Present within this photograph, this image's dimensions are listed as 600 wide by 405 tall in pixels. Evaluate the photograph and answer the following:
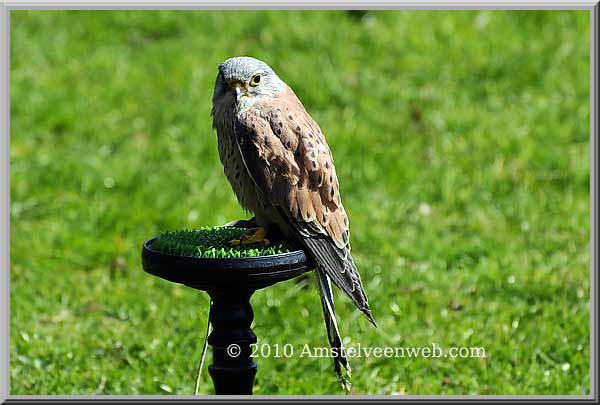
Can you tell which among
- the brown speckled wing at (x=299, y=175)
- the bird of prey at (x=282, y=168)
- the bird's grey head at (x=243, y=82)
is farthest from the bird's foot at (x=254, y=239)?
the bird's grey head at (x=243, y=82)

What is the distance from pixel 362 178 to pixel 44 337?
8.19ft

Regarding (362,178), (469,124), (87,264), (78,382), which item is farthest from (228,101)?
(469,124)

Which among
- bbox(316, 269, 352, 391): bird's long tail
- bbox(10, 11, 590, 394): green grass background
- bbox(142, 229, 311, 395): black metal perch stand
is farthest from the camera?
bbox(10, 11, 590, 394): green grass background

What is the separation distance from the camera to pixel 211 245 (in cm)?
334

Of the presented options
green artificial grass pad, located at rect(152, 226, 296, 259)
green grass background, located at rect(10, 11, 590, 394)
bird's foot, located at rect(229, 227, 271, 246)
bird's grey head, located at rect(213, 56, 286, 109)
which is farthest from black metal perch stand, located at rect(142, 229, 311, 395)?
green grass background, located at rect(10, 11, 590, 394)

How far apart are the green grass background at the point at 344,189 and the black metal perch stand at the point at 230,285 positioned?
0.97 m

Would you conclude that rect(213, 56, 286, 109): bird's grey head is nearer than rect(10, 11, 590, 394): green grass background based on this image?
Yes

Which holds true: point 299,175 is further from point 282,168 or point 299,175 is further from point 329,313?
point 329,313

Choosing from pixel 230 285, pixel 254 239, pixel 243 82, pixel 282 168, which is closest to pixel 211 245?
pixel 254 239

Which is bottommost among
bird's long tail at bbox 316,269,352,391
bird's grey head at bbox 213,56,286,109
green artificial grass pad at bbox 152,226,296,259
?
bird's long tail at bbox 316,269,352,391

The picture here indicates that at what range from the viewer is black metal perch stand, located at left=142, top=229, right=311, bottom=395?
3049 mm

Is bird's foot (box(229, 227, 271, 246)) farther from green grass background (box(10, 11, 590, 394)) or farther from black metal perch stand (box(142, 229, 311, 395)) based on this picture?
green grass background (box(10, 11, 590, 394))

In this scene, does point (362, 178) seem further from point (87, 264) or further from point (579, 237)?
point (87, 264)

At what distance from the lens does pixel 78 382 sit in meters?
4.25
